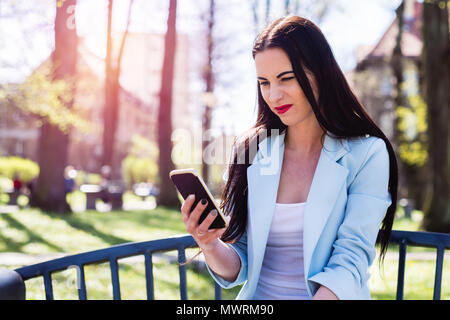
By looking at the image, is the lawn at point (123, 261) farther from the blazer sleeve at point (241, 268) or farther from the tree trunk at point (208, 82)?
the tree trunk at point (208, 82)

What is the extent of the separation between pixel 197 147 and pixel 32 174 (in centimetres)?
787

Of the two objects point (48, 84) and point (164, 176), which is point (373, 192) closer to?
point (48, 84)

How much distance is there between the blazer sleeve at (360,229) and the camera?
198cm

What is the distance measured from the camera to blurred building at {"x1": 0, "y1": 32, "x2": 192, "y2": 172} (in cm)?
2873

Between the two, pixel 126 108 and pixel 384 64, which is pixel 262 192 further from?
pixel 126 108

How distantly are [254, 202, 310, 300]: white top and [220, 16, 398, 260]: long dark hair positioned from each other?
0.20 metres

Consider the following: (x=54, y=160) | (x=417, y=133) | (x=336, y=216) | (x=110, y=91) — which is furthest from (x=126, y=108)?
(x=336, y=216)

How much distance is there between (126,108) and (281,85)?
47545mm

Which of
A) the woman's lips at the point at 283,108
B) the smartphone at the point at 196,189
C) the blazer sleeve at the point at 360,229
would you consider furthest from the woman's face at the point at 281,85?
the smartphone at the point at 196,189

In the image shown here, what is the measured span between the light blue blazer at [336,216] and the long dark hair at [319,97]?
0.19 ft

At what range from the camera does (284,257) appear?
7.41 feet

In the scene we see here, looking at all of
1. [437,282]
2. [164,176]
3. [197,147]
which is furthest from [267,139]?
[197,147]

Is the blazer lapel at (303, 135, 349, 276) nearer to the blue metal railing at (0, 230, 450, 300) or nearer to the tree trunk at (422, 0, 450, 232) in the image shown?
the blue metal railing at (0, 230, 450, 300)

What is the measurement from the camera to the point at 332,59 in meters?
2.26
